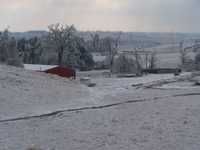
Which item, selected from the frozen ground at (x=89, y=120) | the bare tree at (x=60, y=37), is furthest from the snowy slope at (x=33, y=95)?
the bare tree at (x=60, y=37)

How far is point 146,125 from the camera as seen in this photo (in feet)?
44.5

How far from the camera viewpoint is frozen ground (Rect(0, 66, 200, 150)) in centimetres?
1095

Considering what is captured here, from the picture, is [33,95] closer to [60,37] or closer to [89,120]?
[89,120]

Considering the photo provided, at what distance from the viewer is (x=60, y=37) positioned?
80.2 m

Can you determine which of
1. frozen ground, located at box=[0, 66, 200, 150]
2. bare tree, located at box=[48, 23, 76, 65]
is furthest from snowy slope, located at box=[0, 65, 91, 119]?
bare tree, located at box=[48, 23, 76, 65]

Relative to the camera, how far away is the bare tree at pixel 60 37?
259ft

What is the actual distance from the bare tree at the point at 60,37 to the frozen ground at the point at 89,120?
55.7 metres

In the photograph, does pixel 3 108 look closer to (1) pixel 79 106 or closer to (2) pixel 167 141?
(1) pixel 79 106

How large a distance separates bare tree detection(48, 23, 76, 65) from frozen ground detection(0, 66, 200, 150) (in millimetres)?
55706

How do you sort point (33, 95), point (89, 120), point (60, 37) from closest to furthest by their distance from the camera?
point (89, 120)
point (33, 95)
point (60, 37)

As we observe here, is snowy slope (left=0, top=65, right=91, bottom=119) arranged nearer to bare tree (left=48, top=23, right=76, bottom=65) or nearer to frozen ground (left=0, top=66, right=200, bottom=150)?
frozen ground (left=0, top=66, right=200, bottom=150)

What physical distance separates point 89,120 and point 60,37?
66.5m

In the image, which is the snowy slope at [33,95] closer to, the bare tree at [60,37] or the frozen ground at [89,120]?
the frozen ground at [89,120]

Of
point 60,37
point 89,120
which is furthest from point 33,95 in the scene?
point 60,37
